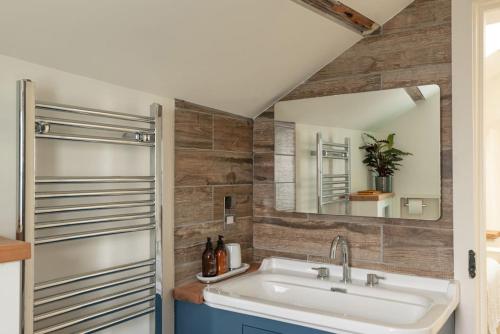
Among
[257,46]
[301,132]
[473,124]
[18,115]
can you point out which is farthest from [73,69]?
[473,124]

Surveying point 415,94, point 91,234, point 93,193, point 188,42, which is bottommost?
point 91,234

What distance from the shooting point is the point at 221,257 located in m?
2.07

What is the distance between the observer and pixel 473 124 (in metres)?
1.77

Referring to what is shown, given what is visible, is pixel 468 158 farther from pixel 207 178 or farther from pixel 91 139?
pixel 91 139

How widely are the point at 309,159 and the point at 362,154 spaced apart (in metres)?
0.28

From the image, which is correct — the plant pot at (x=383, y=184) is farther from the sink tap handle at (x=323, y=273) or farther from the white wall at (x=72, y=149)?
the white wall at (x=72, y=149)

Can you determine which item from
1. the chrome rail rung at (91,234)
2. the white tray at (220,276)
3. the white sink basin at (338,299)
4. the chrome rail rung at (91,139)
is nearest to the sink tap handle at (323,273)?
the white sink basin at (338,299)

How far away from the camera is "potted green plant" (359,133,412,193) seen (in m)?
1.96

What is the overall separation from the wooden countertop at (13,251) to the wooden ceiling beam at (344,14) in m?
1.25

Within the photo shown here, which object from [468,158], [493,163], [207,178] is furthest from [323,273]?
[493,163]

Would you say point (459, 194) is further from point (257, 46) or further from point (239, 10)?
point (239, 10)

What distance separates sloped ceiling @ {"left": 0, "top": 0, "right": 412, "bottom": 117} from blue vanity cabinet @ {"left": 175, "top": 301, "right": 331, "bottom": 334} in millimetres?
968

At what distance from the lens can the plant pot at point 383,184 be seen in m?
1.96

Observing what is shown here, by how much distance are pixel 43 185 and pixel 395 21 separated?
1.66m
